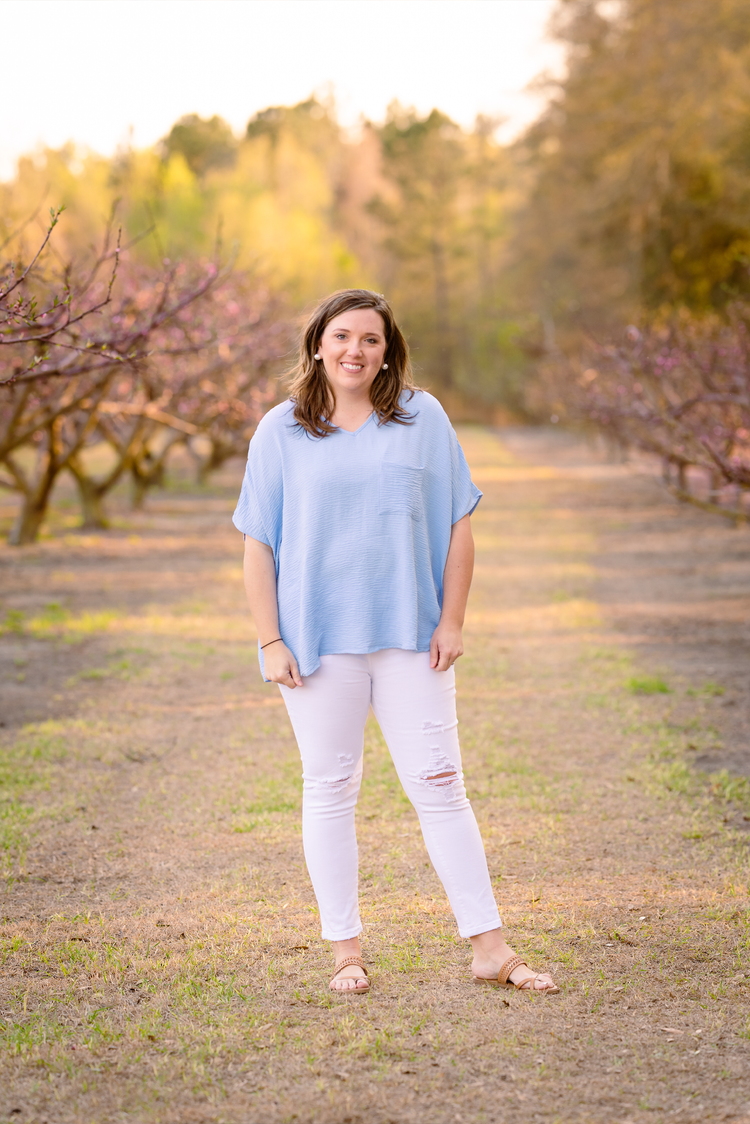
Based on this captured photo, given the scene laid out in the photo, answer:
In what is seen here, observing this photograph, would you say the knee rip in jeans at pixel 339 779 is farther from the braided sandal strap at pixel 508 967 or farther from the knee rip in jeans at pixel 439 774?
the braided sandal strap at pixel 508 967

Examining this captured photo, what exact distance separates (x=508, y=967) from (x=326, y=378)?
1705 mm

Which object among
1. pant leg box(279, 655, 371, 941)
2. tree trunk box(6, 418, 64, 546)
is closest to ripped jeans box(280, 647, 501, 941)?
pant leg box(279, 655, 371, 941)

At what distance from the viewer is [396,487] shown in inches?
119

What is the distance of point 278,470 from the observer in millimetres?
3104

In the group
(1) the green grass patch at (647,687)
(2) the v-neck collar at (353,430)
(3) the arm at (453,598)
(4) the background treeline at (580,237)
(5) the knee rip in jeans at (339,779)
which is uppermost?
(4) the background treeline at (580,237)

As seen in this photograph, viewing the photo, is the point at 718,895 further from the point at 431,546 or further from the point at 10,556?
the point at 10,556

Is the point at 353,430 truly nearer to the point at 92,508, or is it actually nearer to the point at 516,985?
the point at 516,985

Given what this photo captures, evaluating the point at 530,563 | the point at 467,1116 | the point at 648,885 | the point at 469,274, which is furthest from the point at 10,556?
the point at 469,274

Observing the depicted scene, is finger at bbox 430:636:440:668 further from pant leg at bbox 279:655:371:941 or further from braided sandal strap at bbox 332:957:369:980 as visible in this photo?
braided sandal strap at bbox 332:957:369:980

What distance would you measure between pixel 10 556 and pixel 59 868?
1034 cm

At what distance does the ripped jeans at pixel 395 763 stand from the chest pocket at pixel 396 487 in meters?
0.38

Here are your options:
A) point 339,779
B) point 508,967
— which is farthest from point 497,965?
point 339,779

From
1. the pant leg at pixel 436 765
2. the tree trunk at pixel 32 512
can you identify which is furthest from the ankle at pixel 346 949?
the tree trunk at pixel 32 512

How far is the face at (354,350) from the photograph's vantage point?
3082 mm
